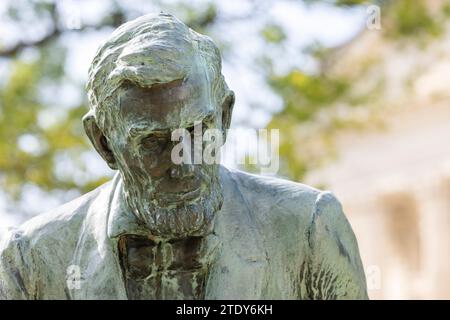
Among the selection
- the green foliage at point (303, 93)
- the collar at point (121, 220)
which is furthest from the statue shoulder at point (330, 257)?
the green foliage at point (303, 93)

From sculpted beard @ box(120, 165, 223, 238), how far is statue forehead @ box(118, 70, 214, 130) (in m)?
0.16

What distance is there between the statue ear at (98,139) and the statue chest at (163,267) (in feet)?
0.72

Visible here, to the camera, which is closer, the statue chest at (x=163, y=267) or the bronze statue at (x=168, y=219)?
the bronze statue at (x=168, y=219)

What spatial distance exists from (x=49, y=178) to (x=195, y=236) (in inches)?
405

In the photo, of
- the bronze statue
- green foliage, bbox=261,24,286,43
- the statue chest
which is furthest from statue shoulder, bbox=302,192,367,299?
green foliage, bbox=261,24,286,43

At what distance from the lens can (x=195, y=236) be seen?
3.53 meters

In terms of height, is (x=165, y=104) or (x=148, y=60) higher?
(x=148, y=60)

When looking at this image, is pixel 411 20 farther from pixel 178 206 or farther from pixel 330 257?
pixel 178 206

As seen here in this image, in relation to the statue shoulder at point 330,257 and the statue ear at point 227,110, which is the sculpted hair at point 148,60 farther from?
the statue shoulder at point 330,257

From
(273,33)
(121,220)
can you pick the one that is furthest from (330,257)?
(273,33)

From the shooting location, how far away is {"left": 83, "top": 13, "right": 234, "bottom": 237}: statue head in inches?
129

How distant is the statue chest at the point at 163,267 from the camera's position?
3.56 m

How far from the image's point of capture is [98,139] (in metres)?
3.51

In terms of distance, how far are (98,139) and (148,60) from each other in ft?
1.11
